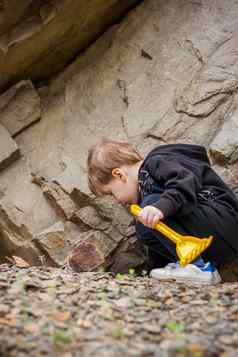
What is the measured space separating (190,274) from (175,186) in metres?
0.48

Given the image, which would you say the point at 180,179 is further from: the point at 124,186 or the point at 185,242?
the point at 124,186

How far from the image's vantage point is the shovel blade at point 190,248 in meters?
3.05

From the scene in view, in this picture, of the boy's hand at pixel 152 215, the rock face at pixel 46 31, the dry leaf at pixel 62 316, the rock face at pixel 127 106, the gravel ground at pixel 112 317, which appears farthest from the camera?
the rock face at pixel 46 31

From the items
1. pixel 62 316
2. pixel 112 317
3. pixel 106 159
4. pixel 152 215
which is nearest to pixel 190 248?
pixel 152 215

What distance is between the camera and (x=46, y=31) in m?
4.18

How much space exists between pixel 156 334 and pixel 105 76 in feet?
8.95

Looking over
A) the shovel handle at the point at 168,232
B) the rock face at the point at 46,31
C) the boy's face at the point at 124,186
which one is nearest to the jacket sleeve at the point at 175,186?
the shovel handle at the point at 168,232

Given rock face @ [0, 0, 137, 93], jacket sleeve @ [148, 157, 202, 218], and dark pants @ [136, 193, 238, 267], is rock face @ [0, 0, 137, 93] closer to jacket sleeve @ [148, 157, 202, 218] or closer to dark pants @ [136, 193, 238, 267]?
jacket sleeve @ [148, 157, 202, 218]

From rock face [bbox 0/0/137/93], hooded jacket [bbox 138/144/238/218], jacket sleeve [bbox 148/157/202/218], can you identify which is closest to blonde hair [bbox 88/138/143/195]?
hooded jacket [bbox 138/144/238/218]

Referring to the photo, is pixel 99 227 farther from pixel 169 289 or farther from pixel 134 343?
pixel 134 343

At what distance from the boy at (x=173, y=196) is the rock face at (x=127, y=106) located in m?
0.31

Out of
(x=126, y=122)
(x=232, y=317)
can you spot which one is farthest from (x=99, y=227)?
(x=232, y=317)

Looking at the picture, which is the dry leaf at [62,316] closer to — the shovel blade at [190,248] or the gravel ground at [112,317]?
the gravel ground at [112,317]

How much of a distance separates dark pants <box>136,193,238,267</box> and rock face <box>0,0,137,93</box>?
5.41ft
